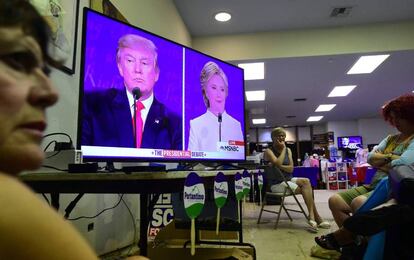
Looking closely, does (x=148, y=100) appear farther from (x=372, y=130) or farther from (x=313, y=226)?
(x=372, y=130)

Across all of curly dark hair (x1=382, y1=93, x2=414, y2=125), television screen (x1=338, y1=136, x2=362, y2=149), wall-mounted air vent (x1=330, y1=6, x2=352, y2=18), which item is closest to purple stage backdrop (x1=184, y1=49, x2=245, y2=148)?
curly dark hair (x1=382, y1=93, x2=414, y2=125)

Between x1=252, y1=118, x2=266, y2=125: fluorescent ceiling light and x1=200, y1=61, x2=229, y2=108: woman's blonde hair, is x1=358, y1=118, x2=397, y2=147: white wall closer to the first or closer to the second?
x1=252, y1=118, x2=266, y2=125: fluorescent ceiling light

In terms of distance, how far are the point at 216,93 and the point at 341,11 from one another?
128 inches

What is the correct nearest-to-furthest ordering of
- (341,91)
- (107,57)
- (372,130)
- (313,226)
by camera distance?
(107,57)
(313,226)
(341,91)
(372,130)

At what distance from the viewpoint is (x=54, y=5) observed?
1.66 metres

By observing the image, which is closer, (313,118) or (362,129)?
(313,118)

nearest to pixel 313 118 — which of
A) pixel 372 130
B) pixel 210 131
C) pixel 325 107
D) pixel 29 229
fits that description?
pixel 325 107

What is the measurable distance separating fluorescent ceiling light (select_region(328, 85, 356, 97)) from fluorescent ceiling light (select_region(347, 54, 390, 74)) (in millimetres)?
1194

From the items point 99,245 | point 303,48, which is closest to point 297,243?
point 99,245

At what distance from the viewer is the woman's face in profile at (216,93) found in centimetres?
190

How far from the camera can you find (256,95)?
782cm

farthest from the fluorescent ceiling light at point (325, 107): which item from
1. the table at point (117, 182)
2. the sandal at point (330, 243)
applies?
the table at point (117, 182)

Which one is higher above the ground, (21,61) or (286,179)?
(21,61)

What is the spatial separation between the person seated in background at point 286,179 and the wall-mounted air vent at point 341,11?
183 cm
